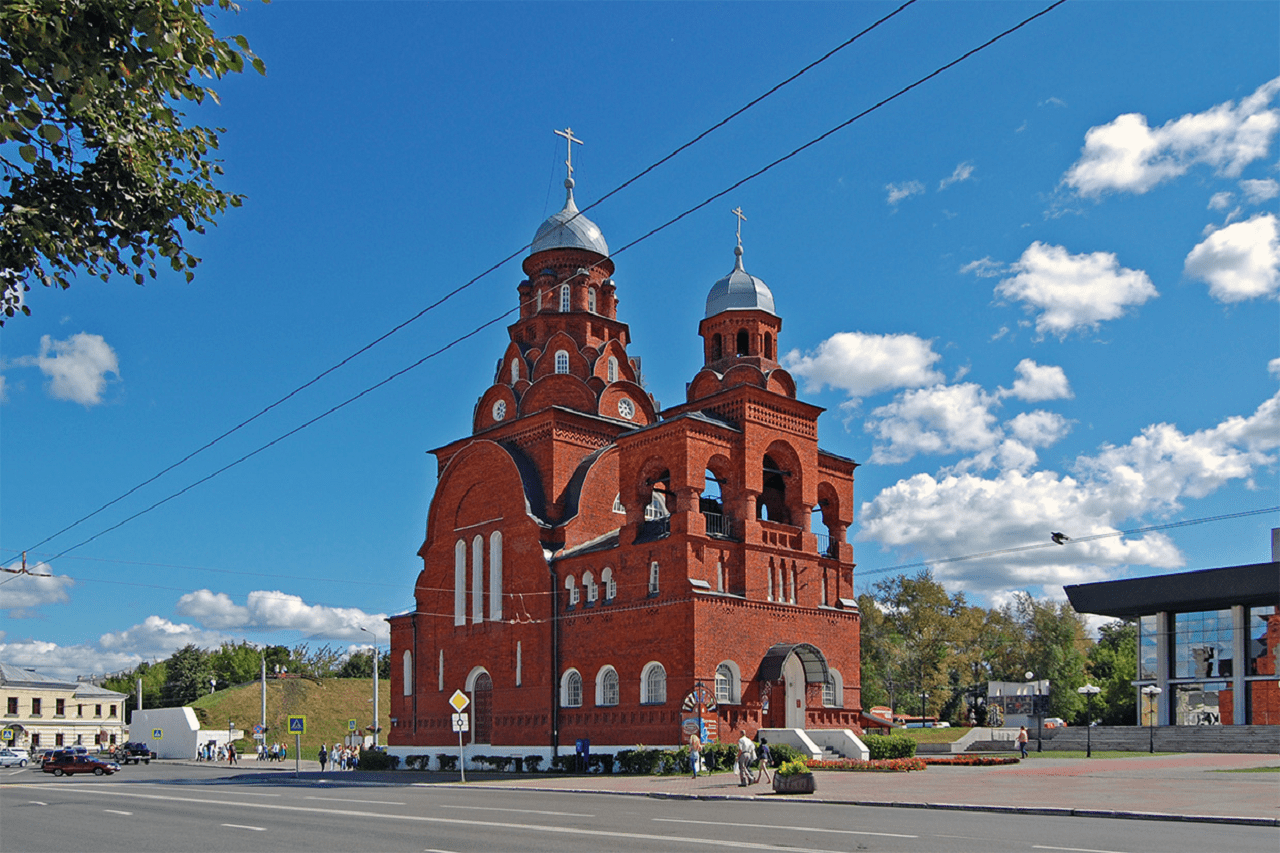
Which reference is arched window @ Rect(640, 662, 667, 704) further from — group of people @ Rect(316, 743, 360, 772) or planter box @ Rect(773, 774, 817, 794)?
group of people @ Rect(316, 743, 360, 772)

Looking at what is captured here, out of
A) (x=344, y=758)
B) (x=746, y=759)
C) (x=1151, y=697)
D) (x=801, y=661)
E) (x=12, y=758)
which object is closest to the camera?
(x=746, y=759)

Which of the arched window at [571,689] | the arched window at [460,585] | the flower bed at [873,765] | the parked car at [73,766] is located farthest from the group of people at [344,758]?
the flower bed at [873,765]

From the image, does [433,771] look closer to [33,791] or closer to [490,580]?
[490,580]

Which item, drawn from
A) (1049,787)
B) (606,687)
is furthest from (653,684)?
(1049,787)

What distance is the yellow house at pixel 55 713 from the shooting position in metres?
77.4

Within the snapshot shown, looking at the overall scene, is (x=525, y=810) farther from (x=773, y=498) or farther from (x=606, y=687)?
(x=773, y=498)

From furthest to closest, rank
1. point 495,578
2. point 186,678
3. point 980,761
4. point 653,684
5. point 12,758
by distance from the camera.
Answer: point 186,678 → point 12,758 → point 495,578 → point 980,761 → point 653,684

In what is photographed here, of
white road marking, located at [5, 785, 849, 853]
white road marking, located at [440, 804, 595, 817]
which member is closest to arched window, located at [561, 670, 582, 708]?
white road marking, located at [5, 785, 849, 853]

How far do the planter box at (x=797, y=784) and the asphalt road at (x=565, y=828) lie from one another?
1.39 metres

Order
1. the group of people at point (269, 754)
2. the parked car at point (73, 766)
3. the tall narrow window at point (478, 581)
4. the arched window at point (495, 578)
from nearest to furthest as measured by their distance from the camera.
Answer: the arched window at point (495, 578)
the tall narrow window at point (478, 581)
the parked car at point (73, 766)
the group of people at point (269, 754)

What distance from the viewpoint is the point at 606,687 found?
113 ft

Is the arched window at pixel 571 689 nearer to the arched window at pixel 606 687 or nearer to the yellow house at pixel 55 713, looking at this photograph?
the arched window at pixel 606 687

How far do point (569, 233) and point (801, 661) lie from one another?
65.1 feet

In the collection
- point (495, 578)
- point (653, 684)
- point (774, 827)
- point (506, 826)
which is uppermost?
point (495, 578)
